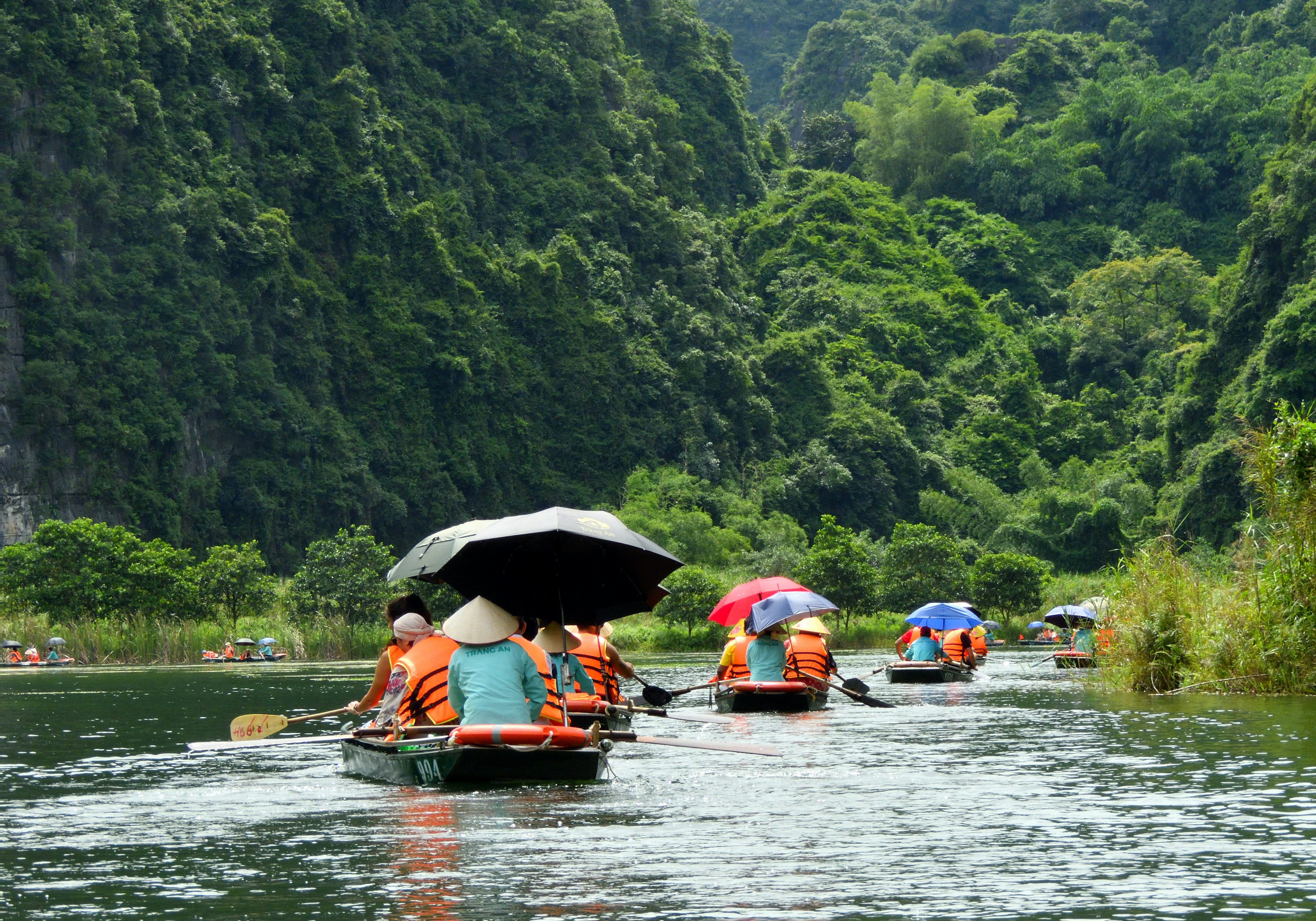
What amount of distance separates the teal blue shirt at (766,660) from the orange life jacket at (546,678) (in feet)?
24.9

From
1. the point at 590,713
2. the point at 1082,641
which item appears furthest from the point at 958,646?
the point at 590,713

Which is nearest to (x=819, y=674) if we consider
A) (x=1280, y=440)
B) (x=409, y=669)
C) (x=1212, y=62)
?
(x=1280, y=440)

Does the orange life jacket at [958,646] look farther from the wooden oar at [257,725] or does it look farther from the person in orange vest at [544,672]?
the person in orange vest at [544,672]

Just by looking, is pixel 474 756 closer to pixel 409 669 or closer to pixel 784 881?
pixel 409 669

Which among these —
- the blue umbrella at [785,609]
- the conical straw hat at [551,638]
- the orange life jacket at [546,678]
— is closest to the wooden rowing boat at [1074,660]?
the blue umbrella at [785,609]

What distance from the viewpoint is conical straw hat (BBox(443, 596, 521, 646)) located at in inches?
452

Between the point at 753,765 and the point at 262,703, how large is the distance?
37.8 ft

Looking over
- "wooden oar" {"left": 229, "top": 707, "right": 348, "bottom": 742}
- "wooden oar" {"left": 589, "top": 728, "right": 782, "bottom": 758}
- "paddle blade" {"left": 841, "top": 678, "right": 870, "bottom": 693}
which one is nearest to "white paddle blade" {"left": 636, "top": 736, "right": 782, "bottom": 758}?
"wooden oar" {"left": 589, "top": 728, "right": 782, "bottom": 758}

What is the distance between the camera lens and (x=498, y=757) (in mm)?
11375

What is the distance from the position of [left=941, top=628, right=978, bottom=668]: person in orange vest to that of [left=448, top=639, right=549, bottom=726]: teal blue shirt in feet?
65.9

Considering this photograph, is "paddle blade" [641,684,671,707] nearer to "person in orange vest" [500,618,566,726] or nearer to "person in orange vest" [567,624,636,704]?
"person in orange vest" [567,624,636,704]

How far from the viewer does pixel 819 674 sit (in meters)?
21.8

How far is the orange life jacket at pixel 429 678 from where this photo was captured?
12.7 m

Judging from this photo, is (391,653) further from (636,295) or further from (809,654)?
(636,295)
